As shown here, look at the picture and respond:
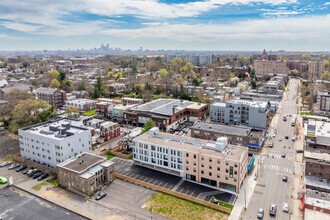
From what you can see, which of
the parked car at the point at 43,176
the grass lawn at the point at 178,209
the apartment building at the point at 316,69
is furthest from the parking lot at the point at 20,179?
the apartment building at the point at 316,69

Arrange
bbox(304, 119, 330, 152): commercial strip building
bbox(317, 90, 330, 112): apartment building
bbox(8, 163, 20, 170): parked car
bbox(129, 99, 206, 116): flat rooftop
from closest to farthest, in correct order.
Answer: bbox(8, 163, 20, 170): parked car, bbox(304, 119, 330, 152): commercial strip building, bbox(129, 99, 206, 116): flat rooftop, bbox(317, 90, 330, 112): apartment building

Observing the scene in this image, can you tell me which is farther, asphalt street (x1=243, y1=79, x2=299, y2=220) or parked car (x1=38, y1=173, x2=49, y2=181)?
parked car (x1=38, y1=173, x2=49, y2=181)

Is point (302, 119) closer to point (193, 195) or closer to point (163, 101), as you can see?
point (163, 101)

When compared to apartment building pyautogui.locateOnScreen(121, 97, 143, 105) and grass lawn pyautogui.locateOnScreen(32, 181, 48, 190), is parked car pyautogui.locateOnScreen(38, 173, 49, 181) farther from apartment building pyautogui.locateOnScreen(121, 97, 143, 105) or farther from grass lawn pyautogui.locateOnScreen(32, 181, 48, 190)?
apartment building pyautogui.locateOnScreen(121, 97, 143, 105)

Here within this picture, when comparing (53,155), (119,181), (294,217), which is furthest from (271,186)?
(53,155)

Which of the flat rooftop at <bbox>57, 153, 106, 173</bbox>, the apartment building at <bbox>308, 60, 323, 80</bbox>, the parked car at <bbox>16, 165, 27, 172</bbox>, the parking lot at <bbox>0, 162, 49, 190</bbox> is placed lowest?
the parking lot at <bbox>0, 162, 49, 190</bbox>

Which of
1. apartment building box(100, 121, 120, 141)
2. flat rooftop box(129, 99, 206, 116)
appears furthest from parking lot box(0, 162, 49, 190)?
flat rooftop box(129, 99, 206, 116)

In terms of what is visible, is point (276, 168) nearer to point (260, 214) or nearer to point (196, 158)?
point (260, 214)

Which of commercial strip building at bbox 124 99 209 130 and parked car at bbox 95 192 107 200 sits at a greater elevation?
commercial strip building at bbox 124 99 209 130
